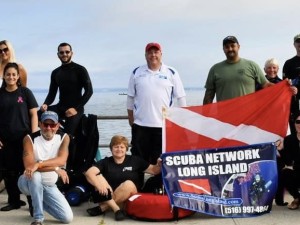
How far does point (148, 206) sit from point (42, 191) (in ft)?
3.88

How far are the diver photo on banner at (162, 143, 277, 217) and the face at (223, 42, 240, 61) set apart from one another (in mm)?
1379

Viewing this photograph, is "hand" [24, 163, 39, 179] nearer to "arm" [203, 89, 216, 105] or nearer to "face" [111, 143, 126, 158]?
"face" [111, 143, 126, 158]

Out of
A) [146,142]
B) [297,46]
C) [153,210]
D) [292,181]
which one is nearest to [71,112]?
[146,142]

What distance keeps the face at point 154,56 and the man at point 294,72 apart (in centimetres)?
183

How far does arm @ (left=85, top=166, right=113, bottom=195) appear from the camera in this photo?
5.98m

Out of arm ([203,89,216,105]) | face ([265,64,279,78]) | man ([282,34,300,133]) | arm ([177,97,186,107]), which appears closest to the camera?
arm ([177,97,186,107])

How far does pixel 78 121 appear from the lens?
23.2 ft

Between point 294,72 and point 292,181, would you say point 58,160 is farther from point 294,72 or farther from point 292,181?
point 294,72

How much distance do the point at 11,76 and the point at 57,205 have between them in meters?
1.65

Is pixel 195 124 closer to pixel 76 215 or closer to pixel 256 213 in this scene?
pixel 256 213

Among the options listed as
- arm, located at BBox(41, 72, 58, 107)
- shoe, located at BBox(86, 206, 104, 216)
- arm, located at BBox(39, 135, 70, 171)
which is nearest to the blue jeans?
arm, located at BBox(39, 135, 70, 171)

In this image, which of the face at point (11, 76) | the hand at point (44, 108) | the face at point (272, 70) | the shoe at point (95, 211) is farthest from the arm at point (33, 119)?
the face at point (272, 70)

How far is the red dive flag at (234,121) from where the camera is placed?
639cm

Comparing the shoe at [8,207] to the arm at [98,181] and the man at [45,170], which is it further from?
the arm at [98,181]
